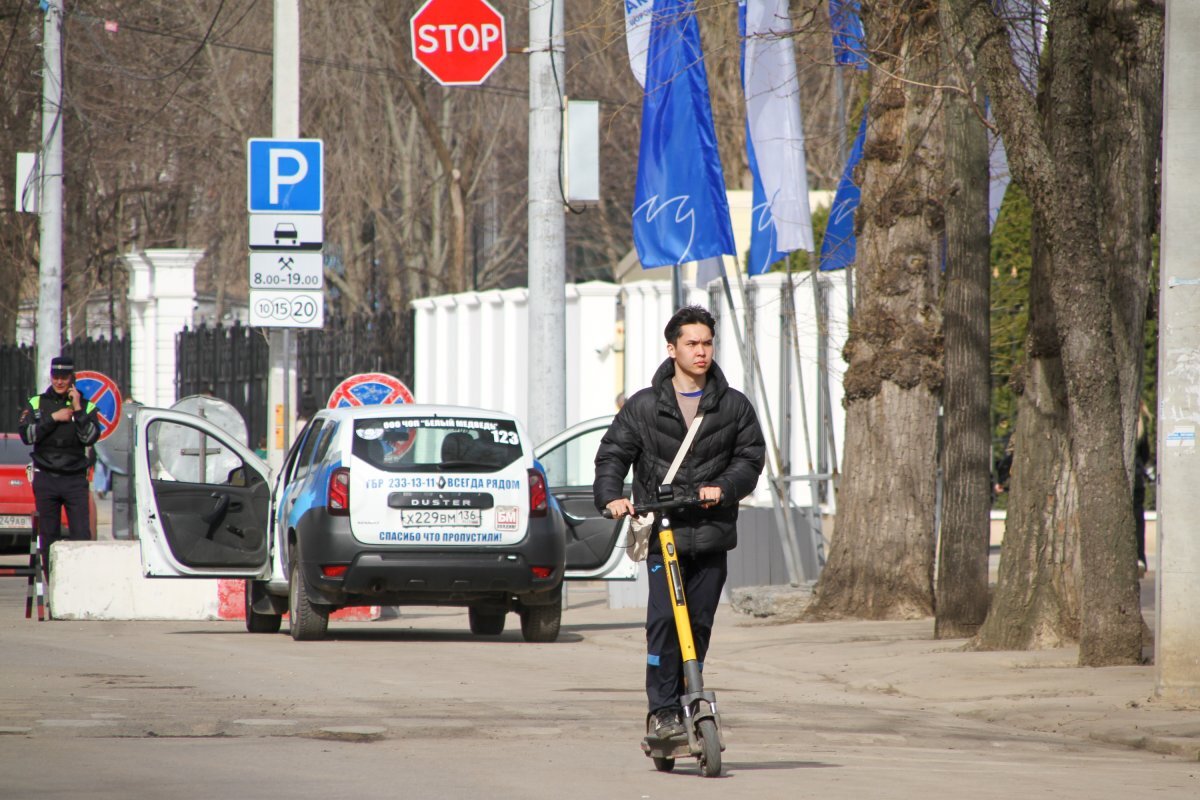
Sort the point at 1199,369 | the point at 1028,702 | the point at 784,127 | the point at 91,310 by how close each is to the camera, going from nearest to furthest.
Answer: the point at 1199,369 < the point at 1028,702 < the point at 784,127 < the point at 91,310

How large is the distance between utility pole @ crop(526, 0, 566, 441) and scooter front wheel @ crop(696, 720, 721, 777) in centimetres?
950

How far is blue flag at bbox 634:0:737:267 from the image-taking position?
16.4m

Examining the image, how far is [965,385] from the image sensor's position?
46.8 ft

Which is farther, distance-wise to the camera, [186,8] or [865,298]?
[186,8]

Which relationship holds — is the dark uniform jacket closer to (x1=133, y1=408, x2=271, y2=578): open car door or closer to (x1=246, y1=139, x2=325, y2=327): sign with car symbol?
(x1=246, y1=139, x2=325, y2=327): sign with car symbol

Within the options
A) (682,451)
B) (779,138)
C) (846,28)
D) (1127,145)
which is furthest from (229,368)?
(682,451)

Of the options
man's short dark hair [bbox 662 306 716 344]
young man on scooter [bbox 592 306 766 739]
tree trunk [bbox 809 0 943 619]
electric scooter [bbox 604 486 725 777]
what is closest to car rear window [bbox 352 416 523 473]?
tree trunk [bbox 809 0 943 619]

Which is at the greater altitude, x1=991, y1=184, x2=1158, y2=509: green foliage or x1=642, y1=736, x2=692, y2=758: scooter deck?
x1=991, y1=184, x2=1158, y2=509: green foliage

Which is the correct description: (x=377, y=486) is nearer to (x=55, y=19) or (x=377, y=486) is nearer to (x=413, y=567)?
(x=413, y=567)

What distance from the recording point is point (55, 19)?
1084 inches

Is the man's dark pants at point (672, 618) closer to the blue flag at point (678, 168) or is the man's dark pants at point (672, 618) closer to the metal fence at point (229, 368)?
the blue flag at point (678, 168)

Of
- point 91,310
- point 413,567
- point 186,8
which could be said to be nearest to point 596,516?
point 413,567

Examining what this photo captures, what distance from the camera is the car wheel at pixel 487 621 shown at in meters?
15.3

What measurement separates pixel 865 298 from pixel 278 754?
7840 mm
